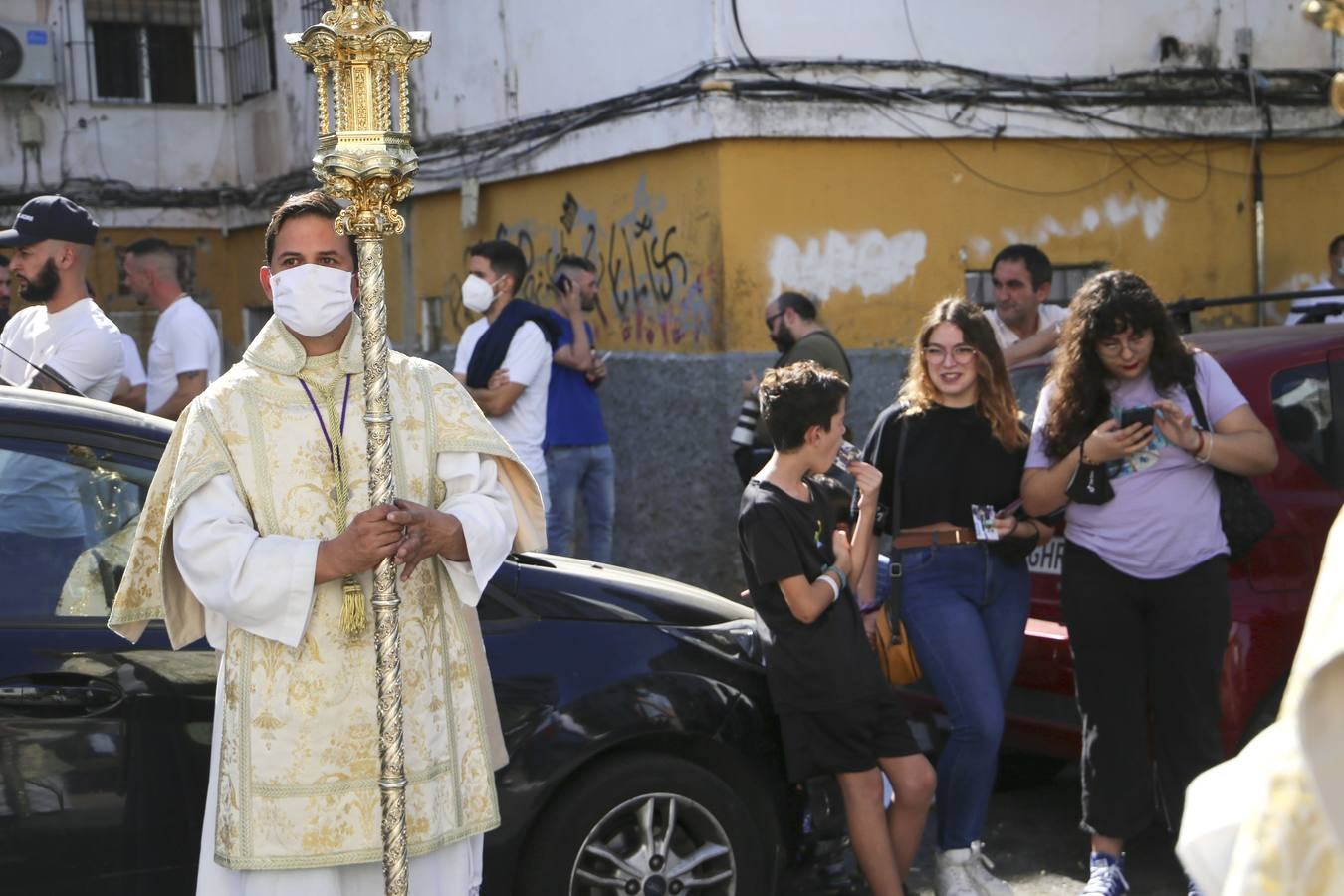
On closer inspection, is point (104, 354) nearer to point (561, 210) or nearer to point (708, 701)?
point (708, 701)

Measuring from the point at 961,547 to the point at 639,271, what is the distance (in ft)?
18.8

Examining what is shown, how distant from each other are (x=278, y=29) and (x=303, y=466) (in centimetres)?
1436

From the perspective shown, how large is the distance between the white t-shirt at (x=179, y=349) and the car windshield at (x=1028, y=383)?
3.74m

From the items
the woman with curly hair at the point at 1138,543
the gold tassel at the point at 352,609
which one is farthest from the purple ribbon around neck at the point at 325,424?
the woman with curly hair at the point at 1138,543

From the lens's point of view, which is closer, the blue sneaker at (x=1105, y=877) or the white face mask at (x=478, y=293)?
the blue sneaker at (x=1105, y=877)

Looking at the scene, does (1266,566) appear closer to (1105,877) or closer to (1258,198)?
(1105,877)

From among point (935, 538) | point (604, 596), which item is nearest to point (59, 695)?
point (604, 596)

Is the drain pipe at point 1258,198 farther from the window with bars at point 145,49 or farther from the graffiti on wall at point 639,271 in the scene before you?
the window with bars at point 145,49

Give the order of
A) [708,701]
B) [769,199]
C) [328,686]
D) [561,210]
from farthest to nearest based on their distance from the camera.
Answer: [561,210]
[769,199]
[708,701]
[328,686]

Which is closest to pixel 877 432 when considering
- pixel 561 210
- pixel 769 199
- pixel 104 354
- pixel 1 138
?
pixel 104 354

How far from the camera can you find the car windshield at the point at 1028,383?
20.4 feet

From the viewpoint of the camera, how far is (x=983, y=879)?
5.09 metres

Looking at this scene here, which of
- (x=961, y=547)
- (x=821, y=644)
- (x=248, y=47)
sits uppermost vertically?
(x=248, y=47)

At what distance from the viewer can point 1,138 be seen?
55.4ft
